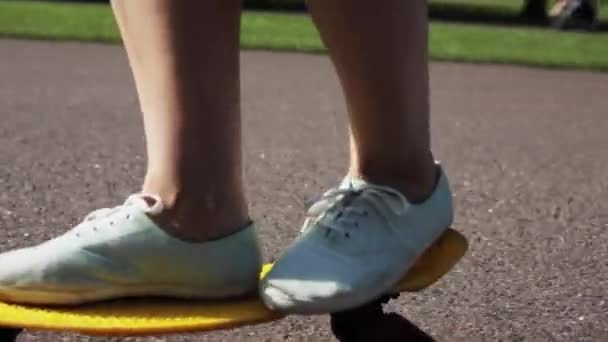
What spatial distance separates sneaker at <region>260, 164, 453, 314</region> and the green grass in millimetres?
5838

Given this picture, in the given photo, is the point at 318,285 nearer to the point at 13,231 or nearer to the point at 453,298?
the point at 453,298

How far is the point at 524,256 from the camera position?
7.31ft

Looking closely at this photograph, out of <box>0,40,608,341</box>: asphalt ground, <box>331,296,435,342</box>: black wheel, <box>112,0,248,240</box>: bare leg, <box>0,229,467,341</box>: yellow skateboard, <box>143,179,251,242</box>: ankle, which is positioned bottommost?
<box>0,40,608,341</box>: asphalt ground

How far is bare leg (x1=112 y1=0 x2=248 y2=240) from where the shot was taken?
53.4 inches

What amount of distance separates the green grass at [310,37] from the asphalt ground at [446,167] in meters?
1.14

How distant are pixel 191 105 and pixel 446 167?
206 cm

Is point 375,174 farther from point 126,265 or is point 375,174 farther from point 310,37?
point 310,37

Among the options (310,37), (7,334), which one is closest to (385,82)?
(7,334)

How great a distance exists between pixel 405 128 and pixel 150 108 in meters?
0.32

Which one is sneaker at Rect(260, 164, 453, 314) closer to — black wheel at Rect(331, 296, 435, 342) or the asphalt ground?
black wheel at Rect(331, 296, 435, 342)

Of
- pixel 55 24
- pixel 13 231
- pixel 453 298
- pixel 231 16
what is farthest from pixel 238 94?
pixel 55 24

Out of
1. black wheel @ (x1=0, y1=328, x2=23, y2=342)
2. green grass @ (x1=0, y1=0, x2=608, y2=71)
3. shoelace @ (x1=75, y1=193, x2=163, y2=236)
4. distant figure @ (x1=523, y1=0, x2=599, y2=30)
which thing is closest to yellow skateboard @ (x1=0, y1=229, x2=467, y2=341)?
black wheel @ (x1=0, y1=328, x2=23, y2=342)

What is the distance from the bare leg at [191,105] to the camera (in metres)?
1.36

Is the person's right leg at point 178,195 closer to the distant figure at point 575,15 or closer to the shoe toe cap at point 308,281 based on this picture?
the shoe toe cap at point 308,281
